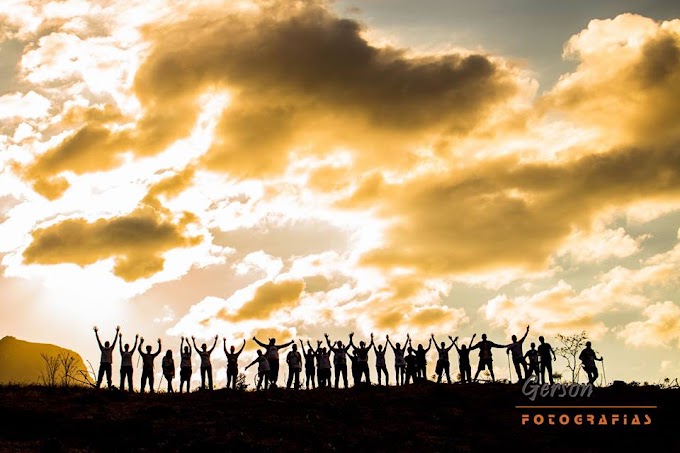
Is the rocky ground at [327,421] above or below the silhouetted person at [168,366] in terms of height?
below

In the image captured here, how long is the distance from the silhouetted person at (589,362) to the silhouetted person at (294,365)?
14983 millimetres

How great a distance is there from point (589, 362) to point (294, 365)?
1556 centimetres

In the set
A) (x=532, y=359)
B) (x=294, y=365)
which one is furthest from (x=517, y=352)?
(x=294, y=365)

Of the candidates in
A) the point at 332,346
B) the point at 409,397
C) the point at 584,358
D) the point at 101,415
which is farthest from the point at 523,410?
the point at 101,415

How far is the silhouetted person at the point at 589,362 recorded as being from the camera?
3778 centimetres

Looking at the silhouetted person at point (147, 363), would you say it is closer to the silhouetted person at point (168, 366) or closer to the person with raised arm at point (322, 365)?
the silhouetted person at point (168, 366)

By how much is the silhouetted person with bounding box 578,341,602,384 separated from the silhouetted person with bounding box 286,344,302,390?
590 inches

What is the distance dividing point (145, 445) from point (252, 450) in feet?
13.4

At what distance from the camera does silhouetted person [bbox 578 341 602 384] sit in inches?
1487

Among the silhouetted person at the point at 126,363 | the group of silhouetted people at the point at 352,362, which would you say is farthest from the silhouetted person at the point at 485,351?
the silhouetted person at the point at 126,363

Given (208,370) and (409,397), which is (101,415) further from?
(409,397)

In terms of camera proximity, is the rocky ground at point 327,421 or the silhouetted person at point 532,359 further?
the silhouetted person at point 532,359

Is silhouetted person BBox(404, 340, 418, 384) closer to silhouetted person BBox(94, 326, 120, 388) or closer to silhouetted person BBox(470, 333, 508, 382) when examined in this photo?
silhouetted person BBox(470, 333, 508, 382)

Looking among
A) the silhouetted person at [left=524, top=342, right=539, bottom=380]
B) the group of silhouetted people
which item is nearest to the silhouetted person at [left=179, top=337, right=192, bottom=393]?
the group of silhouetted people
